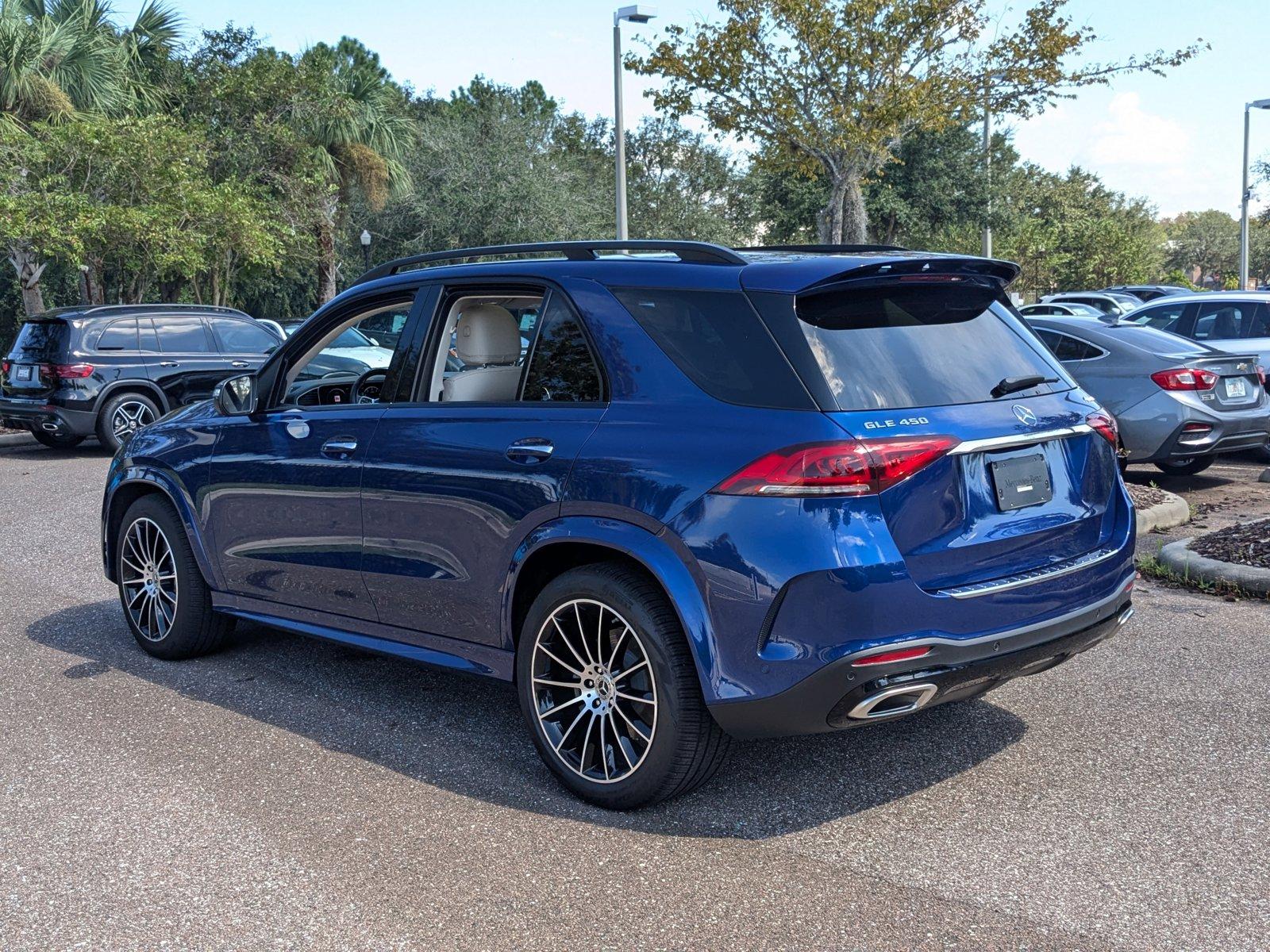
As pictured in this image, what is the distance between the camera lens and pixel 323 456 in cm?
502

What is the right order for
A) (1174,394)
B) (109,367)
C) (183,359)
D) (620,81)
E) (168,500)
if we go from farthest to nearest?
(620,81)
(183,359)
(109,367)
(1174,394)
(168,500)

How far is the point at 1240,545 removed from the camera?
23.7 ft

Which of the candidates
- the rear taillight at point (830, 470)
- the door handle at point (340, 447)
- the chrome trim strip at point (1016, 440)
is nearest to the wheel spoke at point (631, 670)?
the rear taillight at point (830, 470)

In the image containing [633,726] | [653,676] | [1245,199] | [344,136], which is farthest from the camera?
[1245,199]

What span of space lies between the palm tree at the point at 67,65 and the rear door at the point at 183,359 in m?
4.27

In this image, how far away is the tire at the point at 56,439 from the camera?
1509 cm

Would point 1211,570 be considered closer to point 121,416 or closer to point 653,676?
point 653,676

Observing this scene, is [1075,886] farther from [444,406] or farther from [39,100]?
[39,100]

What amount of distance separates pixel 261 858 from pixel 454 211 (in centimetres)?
3616

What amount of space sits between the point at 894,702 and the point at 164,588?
3781mm

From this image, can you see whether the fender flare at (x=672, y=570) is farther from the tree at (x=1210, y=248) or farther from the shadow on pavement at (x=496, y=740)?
the tree at (x=1210, y=248)

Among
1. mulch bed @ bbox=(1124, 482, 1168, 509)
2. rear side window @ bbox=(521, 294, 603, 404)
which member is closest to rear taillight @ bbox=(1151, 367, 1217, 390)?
mulch bed @ bbox=(1124, 482, 1168, 509)

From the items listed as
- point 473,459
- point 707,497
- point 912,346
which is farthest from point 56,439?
point 912,346

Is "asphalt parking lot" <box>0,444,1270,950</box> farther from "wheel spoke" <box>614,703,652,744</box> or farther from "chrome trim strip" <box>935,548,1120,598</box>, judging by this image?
"chrome trim strip" <box>935,548,1120,598</box>
